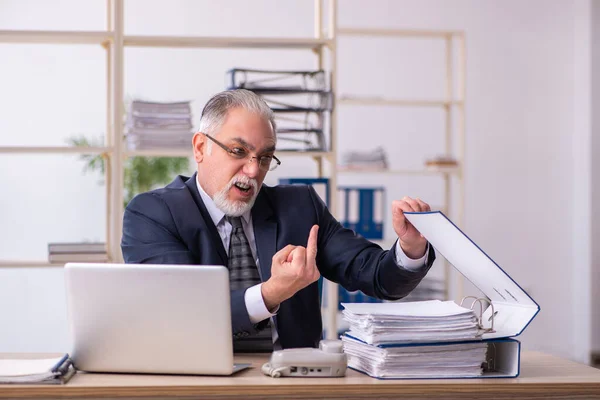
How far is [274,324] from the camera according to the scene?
196cm

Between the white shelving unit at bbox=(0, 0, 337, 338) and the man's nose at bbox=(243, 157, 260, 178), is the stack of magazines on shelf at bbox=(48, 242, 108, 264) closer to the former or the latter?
the white shelving unit at bbox=(0, 0, 337, 338)

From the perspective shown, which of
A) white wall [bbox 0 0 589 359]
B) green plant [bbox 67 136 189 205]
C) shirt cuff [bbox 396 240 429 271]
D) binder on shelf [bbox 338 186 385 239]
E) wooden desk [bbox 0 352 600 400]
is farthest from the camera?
white wall [bbox 0 0 589 359]

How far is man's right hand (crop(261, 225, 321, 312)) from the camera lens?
1.52m

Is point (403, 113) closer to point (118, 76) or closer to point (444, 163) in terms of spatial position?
point (444, 163)

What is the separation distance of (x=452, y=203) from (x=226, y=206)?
11.6 ft

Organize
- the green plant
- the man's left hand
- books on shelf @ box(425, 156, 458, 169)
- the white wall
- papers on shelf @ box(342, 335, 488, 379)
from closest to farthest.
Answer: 1. papers on shelf @ box(342, 335, 488, 379)
2. the man's left hand
3. the green plant
4. books on shelf @ box(425, 156, 458, 169)
5. the white wall

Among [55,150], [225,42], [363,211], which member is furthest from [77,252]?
[363,211]

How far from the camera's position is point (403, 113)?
17.6 ft

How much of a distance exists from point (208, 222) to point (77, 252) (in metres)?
1.52

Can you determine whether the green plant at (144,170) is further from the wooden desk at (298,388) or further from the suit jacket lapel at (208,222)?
the wooden desk at (298,388)

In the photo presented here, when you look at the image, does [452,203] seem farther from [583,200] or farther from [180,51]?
[180,51]

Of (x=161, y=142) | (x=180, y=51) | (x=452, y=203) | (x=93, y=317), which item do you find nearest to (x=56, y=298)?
(x=180, y=51)

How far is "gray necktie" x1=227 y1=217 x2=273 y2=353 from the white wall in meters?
3.12

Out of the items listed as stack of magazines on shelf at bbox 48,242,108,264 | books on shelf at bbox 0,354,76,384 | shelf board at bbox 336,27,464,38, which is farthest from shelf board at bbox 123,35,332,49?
books on shelf at bbox 0,354,76,384
